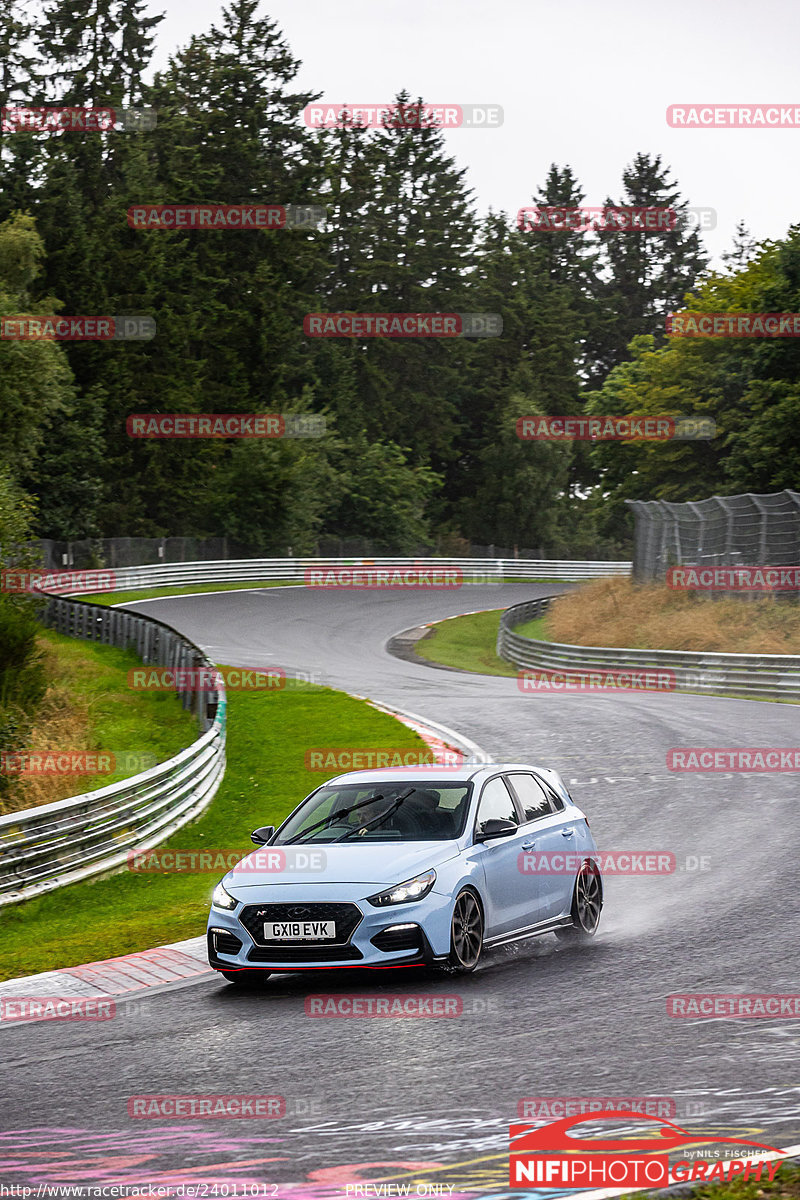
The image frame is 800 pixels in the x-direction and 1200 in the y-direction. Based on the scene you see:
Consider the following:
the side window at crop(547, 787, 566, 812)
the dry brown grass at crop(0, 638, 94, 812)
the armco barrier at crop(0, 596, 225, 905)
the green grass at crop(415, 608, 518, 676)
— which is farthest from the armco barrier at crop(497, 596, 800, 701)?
the side window at crop(547, 787, 566, 812)

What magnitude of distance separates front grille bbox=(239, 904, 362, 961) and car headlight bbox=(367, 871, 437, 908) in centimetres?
15

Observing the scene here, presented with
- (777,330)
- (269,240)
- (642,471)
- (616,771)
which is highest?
(269,240)

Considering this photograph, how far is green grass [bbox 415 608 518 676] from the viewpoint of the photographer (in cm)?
4056

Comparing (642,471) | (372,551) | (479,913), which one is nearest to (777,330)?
(642,471)

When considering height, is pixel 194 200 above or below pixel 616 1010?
above

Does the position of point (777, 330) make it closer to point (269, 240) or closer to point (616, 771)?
point (616, 771)

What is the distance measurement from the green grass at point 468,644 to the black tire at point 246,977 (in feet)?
90.6

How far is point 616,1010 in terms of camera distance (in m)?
8.63

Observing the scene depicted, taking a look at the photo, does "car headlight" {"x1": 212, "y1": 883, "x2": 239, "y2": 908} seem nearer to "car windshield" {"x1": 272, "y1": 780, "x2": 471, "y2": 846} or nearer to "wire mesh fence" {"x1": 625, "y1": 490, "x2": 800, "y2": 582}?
"car windshield" {"x1": 272, "y1": 780, "x2": 471, "y2": 846}

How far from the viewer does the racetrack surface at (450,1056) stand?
6.11 m

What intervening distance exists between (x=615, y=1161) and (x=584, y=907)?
219 inches

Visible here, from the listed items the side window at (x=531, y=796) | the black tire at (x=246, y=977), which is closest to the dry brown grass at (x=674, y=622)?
the side window at (x=531, y=796)

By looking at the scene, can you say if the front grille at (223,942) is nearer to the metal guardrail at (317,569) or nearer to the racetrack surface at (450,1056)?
the racetrack surface at (450,1056)

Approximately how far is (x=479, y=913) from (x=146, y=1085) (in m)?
3.22
